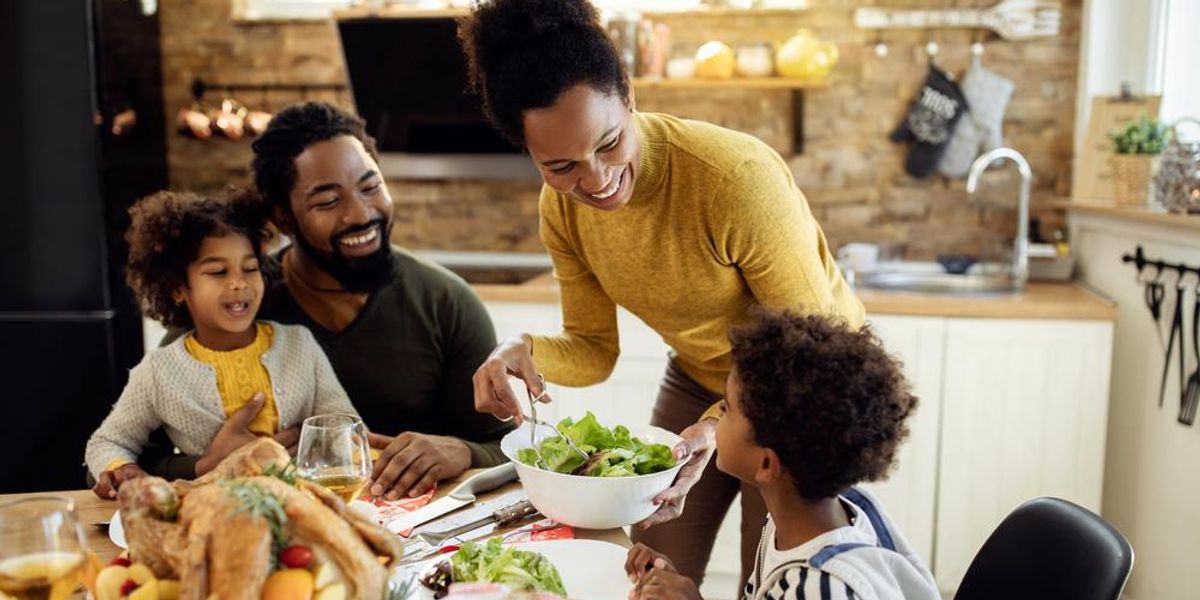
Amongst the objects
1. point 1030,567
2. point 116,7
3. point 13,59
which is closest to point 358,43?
point 116,7

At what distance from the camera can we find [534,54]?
1309 mm

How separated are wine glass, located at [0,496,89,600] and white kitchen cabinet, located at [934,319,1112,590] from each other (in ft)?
7.61

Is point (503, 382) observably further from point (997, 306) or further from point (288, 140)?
point (997, 306)

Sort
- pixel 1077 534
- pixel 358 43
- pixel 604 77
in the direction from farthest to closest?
1. pixel 358 43
2. pixel 604 77
3. pixel 1077 534

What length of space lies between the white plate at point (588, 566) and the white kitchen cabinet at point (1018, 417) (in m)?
1.82

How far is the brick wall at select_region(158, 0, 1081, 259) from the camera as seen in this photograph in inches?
127

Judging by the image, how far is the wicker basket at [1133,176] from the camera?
254cm

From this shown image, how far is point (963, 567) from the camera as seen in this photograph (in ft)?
9.20

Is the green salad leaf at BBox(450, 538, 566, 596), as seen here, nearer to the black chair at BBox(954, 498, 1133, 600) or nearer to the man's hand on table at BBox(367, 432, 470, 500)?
the man's hand on table at BBox(367, 432, 470, 500)

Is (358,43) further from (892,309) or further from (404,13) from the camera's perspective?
(892,309)

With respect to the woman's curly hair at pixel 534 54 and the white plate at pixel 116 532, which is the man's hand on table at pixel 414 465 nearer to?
the white plate at pixel 116 532

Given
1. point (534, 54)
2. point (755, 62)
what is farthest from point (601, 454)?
point (755, 62)

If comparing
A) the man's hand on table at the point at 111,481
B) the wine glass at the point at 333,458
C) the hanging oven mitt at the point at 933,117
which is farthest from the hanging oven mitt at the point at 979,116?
the man's hand on table at the point at 111,481

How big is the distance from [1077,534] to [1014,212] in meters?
2.36
